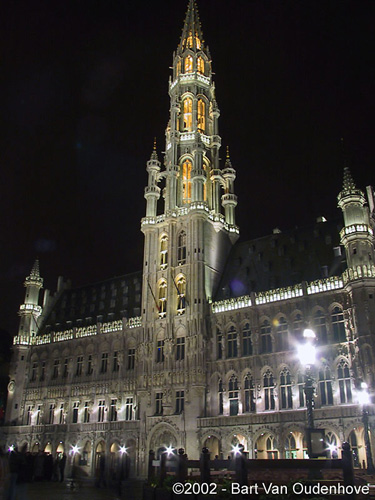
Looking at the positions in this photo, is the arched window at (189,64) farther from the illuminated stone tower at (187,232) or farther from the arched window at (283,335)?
the arched window at (283,335)

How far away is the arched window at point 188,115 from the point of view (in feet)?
234

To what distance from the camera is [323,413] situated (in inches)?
1750

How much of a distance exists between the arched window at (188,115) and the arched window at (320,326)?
33717mm

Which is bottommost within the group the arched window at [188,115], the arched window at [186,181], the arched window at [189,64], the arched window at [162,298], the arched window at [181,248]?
the arched window at [162,298]

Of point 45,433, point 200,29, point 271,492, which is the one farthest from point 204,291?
point 200,29

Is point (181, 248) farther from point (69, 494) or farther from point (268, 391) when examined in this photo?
point (69, 494)

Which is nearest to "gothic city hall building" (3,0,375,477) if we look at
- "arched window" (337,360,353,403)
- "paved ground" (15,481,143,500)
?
"arched window" (337,360,353,403)

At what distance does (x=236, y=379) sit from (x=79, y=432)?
2204 cm

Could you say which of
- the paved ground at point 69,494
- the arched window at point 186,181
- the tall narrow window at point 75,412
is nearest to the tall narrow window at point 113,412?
the tall narrow window at point 75,412

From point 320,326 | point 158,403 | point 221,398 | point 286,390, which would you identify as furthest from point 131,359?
point 320,326

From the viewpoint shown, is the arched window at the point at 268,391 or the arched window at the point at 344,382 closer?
the arched window at the point at 344,382

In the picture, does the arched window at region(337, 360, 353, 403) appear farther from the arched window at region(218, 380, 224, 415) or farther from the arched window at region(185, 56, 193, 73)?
the arched window at region(185, 56, 193, 73)

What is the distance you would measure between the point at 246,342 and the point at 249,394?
533 centimetres

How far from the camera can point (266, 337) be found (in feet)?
172
